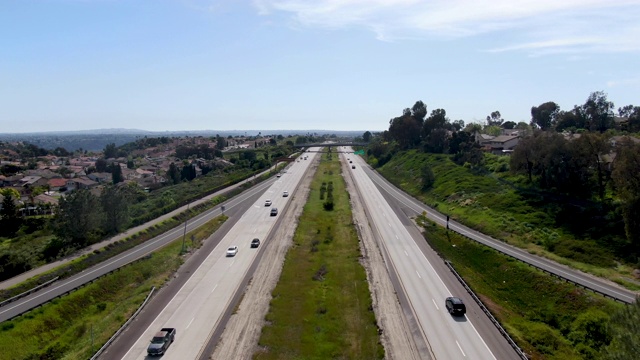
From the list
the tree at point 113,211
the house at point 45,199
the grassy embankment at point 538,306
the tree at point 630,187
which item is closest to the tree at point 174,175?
the house at point 45,199

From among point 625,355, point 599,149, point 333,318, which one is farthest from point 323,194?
point 625,355

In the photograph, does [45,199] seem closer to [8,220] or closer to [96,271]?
[8,220]

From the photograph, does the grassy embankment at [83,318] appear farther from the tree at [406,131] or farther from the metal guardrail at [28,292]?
the tree at [406,131]

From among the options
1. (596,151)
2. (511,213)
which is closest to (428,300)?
(511,213)

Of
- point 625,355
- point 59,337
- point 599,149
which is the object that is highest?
point 599,149

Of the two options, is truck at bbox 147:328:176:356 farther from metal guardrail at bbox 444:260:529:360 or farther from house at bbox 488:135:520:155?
house at bbox 488:135:520:155

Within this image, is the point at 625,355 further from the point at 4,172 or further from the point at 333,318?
the point at 4,172
